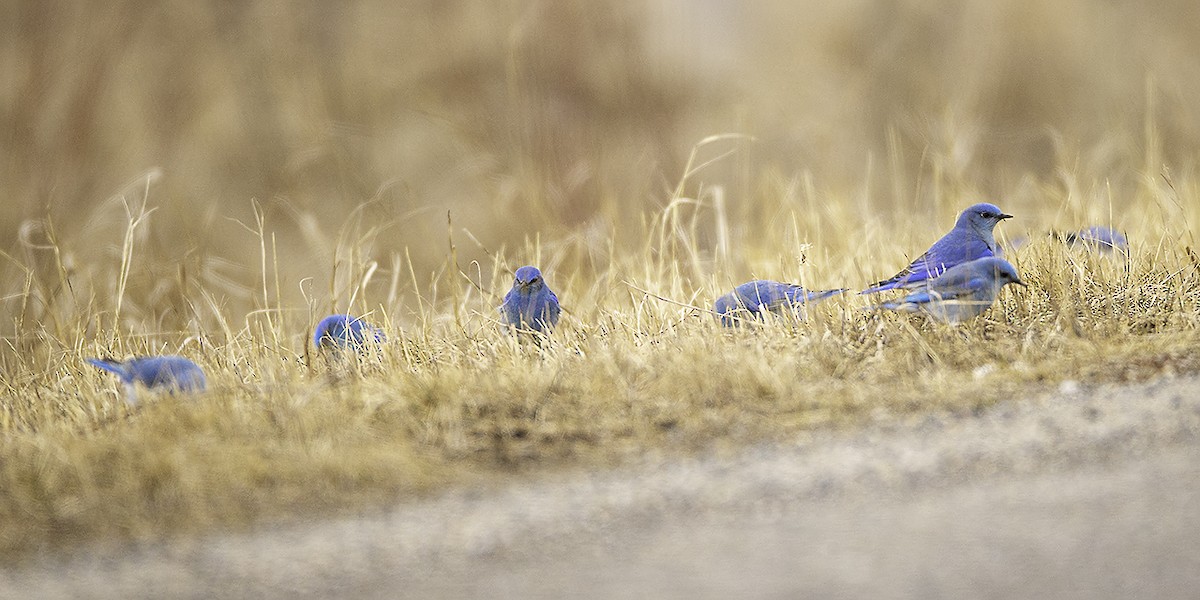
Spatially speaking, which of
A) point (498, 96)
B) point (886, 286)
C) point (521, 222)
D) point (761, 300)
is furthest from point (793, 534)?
point (498, 96)

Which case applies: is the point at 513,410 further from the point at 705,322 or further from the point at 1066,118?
the point at 1066,118

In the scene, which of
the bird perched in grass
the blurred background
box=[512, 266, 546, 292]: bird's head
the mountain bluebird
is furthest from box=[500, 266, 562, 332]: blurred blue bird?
the blurred background

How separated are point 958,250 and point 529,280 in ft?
5.19

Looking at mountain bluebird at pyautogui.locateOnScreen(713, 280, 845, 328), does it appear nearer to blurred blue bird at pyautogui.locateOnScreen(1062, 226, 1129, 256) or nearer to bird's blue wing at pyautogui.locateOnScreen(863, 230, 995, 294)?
bird's blue wing at pyautogui.locateOnScreen(863, 230, 995, 294)

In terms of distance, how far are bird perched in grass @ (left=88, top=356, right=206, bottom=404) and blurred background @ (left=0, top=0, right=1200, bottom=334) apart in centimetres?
794

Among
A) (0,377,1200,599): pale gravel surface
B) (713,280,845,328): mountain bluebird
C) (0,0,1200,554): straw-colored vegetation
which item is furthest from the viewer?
(713,280,845,328): mountain bluebird

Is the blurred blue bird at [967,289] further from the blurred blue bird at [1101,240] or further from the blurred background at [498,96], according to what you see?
the blurred background at [498,96]

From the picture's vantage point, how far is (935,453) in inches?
125

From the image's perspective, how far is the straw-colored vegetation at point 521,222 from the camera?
3.58 meters

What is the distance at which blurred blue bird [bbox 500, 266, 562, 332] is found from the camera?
16.0 feet

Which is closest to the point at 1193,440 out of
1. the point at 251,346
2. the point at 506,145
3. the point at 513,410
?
the point at 513,410

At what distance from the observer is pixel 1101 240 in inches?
194

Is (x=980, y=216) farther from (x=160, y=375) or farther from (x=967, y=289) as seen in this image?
(x=160, y=375)

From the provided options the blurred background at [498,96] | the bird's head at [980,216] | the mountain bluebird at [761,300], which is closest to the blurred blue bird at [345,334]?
the mountain bluebird at [761,300]
